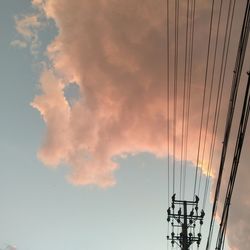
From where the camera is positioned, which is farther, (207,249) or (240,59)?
(207,249)

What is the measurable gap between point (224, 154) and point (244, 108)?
2870 millimetres

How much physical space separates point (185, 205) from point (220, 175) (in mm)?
17540

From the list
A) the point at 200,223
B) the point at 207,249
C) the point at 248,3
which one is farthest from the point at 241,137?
the point at 200,223

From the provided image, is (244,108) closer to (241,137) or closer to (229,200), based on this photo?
(241,137)

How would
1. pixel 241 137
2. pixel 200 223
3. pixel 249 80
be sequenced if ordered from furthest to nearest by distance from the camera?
pixel 200 223 → pixel 241 137 → pixel 249 80

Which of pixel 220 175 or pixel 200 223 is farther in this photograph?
pixel 200 223

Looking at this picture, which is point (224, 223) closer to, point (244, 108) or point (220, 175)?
point (220, 175)

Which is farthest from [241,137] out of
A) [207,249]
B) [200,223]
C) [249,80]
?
[200,223]

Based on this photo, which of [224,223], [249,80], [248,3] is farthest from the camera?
[224,223]

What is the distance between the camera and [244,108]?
967cm

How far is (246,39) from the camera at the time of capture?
909 cm

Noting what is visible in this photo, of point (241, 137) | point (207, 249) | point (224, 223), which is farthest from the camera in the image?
point (207, 249)

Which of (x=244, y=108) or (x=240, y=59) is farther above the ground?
(x=240, y=59)

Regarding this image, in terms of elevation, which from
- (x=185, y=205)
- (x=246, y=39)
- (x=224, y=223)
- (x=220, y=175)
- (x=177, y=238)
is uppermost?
(x=185, y=205)
